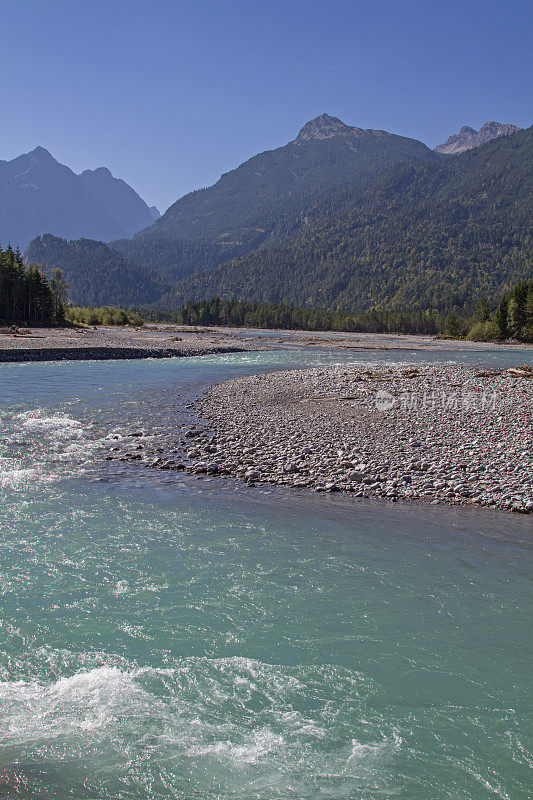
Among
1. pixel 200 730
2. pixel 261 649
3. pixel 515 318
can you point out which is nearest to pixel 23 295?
pixel 261 649

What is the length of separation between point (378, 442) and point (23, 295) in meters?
102

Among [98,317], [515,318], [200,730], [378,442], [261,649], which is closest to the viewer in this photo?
[200,730]

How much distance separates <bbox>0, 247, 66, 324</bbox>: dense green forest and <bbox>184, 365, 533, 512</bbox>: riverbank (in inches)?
3269

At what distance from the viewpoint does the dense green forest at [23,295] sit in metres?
95.8

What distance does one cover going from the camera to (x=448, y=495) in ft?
43.8

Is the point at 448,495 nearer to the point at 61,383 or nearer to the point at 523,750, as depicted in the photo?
the point at 523,750

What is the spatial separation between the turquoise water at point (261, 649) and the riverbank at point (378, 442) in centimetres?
126

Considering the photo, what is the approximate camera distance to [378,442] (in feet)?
58.7

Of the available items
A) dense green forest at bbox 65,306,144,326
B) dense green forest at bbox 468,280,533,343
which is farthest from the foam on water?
dense green forest at bbox 65,306,144,326

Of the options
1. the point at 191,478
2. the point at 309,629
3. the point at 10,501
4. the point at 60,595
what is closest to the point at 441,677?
the point at 309,629

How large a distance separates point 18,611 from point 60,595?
0.67 m

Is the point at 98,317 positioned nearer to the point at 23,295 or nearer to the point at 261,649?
the point at 23,295

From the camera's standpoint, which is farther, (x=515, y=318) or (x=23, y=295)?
(x=515, y=318)

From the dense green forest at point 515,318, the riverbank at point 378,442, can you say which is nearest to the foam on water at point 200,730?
the riverbank at point 378,442
